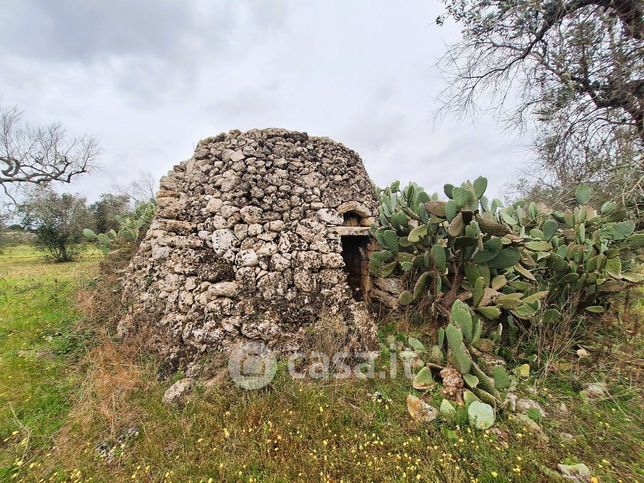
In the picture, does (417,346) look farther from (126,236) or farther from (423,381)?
(126,236)

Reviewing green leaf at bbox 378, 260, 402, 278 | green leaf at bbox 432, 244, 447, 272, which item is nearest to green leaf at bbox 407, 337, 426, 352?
green leaf at bbox 432, 244, 447, 272

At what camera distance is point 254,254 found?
3.34 m

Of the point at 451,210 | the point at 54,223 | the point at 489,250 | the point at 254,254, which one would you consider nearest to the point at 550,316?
the point at 489,250

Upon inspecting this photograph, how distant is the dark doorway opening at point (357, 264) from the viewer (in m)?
4.47

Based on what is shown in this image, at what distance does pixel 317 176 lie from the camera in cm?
386

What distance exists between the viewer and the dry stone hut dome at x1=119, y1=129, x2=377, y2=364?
3.10m

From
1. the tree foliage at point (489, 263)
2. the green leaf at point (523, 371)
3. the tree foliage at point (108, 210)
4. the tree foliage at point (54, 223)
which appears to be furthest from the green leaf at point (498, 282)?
the tree foliage at point (108, 210)

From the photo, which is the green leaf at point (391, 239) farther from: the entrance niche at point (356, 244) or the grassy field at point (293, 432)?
the grassy field at point (293, 432)

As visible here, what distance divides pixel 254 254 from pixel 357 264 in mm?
2025

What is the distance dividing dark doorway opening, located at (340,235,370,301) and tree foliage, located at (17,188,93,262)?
1449cm

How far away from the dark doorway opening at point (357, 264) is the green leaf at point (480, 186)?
5.89 ft

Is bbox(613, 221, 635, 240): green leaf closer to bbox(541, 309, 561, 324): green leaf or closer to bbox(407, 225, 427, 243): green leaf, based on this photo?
bbox(541, 309, 561, 324): green leaf

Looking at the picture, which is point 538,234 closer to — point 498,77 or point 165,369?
point 498,77

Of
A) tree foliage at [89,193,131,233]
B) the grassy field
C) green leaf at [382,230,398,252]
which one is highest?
tree foliage at [89,193,131,233]
